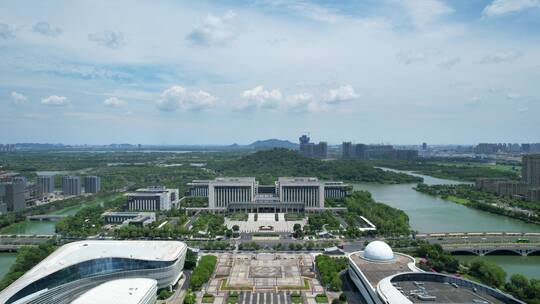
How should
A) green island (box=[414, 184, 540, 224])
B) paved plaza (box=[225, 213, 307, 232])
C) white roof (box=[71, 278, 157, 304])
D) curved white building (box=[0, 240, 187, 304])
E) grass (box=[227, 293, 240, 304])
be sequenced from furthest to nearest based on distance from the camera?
green island (box=[414, 184, 540, 224]) → paved plaza (box=[225, 213, 307, 232]) → grass (box=[227, 293, 240, 304]) → curved white building (box=[0, 240, 187, 304]) → white roof (box=[71, 278, 157, 304])

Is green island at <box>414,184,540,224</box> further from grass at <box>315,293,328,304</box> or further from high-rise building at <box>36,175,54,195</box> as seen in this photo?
high-rise building at <box>36,175,54,195</box>

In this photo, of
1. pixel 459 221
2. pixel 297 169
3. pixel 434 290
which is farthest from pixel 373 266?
pixel 297 169

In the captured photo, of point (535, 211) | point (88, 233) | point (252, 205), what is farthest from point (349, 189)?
point (88, 233)

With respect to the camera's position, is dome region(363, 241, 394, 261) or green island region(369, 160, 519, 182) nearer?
dome region(363, 241, 394, 261)

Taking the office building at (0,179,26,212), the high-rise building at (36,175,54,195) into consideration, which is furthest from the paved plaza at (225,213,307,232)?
the high-rise building at (36,175,54,195)

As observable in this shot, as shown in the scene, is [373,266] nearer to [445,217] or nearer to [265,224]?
[265,224]

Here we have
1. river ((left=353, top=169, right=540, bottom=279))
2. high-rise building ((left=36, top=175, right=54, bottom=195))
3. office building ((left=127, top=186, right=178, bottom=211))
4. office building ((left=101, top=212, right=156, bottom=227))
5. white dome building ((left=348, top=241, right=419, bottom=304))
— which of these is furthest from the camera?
high-rise building ((left=36, top=175, right=54, bottom=195))

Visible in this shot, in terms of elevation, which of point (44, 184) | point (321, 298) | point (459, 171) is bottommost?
point (321, 298)
